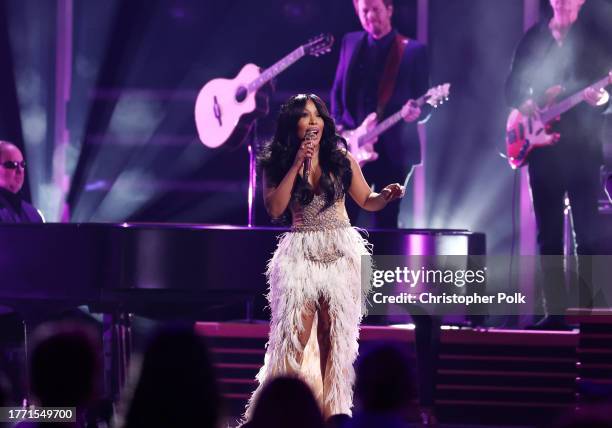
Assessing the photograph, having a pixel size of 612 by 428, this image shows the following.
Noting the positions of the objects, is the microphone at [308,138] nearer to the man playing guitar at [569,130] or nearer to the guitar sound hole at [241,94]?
the man playing guitar at [569,130]

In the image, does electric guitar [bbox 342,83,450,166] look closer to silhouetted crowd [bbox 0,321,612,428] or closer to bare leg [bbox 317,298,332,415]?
bare leg [bbox 317,298,332,415]

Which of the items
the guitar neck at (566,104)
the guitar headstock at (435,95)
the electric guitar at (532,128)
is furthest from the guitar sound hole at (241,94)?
the guitar neck at (566,104)

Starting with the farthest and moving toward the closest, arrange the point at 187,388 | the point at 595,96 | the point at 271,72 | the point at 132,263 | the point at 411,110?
the point at 271,72
the point at 411,110
the point at 595,96
the point at 132,263
the point at 187,388

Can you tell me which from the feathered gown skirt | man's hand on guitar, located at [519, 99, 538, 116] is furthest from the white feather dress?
man's hand on guitar, located at [519, 99, 538, 116]

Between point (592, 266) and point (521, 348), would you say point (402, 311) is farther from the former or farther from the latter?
point (592, 266)

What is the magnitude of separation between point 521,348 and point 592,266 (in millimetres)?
1075

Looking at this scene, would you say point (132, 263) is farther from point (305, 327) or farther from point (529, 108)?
point (529, 108)

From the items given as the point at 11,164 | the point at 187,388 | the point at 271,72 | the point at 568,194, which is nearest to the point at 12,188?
the point at 11,164

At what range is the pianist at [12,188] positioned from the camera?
6.62 metres

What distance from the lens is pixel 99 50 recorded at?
344 inches

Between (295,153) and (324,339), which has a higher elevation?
(295,153)

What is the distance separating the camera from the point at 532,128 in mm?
7660

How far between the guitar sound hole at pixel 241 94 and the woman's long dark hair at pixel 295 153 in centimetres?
331

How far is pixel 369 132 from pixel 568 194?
1.60m
